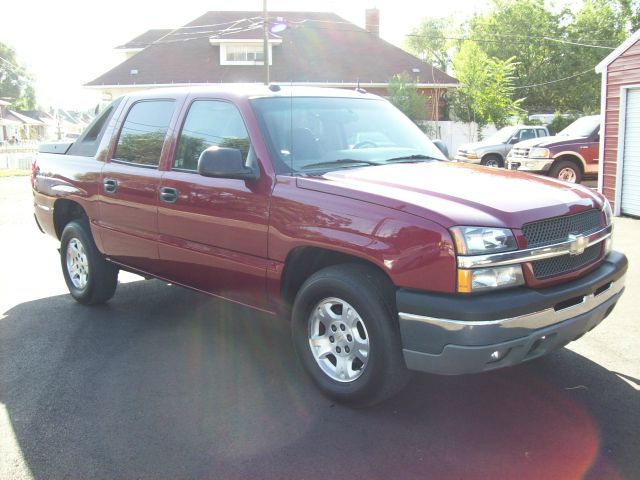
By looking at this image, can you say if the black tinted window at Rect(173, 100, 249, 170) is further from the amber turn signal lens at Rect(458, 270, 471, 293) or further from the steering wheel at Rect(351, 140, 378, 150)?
the amber turn signal lens at Rect(458, 270, 471, 293)

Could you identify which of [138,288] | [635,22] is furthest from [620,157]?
[635,22]

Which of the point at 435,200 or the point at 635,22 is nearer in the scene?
the point at 435,200

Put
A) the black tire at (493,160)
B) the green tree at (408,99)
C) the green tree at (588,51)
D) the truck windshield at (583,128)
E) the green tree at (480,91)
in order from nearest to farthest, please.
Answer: the truck windshield at (583,128), the black tire at (493,160), the green tree at (408,99), the green tree at (480,91), the green tree at (588,51)

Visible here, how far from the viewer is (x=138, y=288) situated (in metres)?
6.81

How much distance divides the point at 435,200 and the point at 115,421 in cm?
222

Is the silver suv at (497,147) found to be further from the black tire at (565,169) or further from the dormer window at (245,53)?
the dormer window at (245,53)

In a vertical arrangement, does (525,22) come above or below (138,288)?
Result: above

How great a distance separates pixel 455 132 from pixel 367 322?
2711 centimetres

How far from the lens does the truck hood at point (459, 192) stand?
10.9ft

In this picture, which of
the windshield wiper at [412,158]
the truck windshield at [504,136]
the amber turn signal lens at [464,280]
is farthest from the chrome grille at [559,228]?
the truck windshield at [504,136]

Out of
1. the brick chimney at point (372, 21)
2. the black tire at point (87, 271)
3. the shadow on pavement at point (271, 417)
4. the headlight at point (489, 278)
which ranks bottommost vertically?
the shadow on pavement at point (271, 417)

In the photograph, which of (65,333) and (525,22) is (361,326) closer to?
(65,333)

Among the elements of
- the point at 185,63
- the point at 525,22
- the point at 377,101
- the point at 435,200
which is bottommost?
the point at 435,200

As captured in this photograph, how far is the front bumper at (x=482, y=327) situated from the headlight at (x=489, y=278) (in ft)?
0.14
